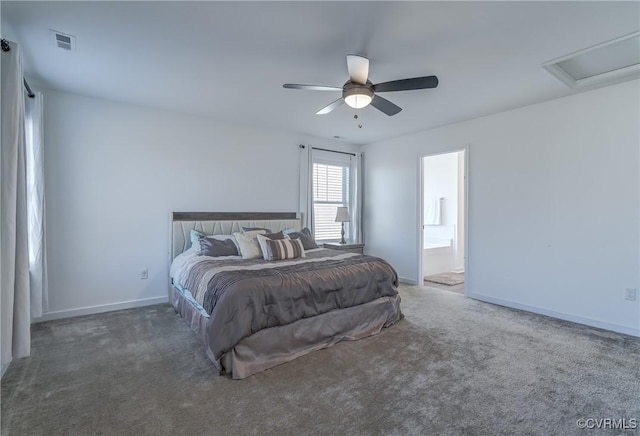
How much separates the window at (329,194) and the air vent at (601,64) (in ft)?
11.7

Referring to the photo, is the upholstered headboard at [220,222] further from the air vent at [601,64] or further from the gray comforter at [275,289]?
the air vent at [601,64]

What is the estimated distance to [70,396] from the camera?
6.67 ft

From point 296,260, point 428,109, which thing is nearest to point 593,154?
point 428,109

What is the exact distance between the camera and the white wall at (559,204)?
126 inches

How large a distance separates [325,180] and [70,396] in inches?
179

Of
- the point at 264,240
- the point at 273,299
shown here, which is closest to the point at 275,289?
the point at 273,299

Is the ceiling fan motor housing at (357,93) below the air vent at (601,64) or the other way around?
below

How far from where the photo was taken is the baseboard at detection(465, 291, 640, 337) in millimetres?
3170

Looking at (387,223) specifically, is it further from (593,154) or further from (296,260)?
(593,154)

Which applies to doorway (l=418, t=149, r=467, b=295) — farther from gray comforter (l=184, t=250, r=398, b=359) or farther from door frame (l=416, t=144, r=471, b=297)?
gray comforter (l=184, t=250, r=398, b=359)

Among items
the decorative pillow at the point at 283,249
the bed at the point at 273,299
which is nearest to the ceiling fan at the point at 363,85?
the bed at the point at 273,299

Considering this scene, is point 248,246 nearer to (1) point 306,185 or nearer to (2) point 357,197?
(1) point 306,185

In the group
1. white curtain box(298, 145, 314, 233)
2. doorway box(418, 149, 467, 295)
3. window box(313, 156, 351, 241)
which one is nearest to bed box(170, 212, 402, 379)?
white curtain box(298, 145, 314, 233)

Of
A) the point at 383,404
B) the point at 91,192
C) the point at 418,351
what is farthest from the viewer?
the point at 91,192
